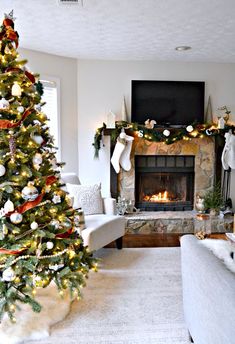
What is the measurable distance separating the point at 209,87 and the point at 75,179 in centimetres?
254

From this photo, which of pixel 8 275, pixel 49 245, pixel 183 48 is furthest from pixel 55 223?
pixel 183 48

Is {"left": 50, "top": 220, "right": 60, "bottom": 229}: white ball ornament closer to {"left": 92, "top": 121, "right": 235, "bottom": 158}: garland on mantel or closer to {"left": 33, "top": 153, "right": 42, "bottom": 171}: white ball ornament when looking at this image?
{"left": 33, "top": 153, "right": 42, "bottom": 171}: white ball ornament

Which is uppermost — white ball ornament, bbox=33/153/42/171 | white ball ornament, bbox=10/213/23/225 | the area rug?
white ball ornament, bbox=33/153/42/171

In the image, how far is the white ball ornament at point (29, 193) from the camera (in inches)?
80.4

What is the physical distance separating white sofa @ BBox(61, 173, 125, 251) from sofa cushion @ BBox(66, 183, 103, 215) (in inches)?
3.6

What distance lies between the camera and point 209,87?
484cm

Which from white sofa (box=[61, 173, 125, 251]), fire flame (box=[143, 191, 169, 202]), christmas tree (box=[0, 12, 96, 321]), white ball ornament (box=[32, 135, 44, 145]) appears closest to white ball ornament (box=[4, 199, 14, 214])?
christmas tree (box=[0, 12, 96, 321])

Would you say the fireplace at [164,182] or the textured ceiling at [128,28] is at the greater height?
the textured ceiling at [128,28]

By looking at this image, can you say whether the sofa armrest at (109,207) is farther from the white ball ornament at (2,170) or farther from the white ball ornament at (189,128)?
the white ball ornament at (2,170)

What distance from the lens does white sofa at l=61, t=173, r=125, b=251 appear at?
3.20 metres

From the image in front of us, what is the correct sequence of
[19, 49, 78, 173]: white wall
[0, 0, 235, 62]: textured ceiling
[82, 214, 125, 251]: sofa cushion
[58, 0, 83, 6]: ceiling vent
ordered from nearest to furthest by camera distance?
[58, 0, 83, 6]: ceiling vent
[0, 0, 235, 62]: textured ceiling
[82, 214, 125, 251]: sofa cushion
[19, 49, 78, 173]: white wall

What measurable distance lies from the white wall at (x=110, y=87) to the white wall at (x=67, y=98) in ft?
0.27

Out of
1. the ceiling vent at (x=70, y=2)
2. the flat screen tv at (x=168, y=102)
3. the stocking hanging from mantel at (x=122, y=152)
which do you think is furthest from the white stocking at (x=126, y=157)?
the ceiling vent at (x=70, y=2)

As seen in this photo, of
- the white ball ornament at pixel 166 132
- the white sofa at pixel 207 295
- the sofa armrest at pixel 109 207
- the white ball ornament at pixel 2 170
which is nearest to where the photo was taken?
the white sofa at pixel 207 295
